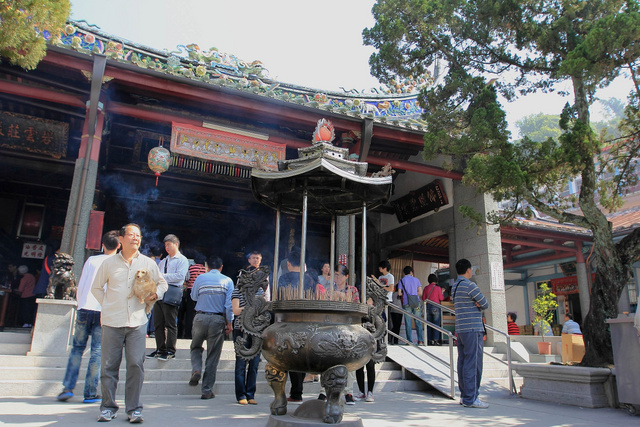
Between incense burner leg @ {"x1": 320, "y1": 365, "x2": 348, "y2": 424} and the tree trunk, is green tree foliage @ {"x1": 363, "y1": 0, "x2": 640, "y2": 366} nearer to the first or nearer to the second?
the tree trunk

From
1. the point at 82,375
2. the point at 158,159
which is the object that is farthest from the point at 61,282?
the point at 158,159

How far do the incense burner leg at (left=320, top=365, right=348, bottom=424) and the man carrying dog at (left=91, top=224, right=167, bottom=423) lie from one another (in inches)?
56.7

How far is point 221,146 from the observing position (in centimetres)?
871

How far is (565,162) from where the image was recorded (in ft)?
20.0

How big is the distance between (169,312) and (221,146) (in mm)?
3935

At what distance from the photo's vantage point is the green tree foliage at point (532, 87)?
5816 millimetres

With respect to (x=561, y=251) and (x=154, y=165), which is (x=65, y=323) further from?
(x=561, y=251)

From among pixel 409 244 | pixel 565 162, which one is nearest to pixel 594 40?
pixel 565 162

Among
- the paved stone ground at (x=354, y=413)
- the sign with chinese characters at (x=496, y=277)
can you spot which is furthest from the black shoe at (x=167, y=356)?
the sign with chinese characters at (x=496, y=277)

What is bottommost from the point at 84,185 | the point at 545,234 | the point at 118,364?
the point at 118,364

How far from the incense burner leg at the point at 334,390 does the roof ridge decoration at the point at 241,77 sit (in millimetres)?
5960

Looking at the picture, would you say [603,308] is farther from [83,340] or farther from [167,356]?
[83,340]

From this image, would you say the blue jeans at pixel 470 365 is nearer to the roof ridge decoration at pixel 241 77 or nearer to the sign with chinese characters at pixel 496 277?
the sign with chinese characters at pixel 496 277

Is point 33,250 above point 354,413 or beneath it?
above
